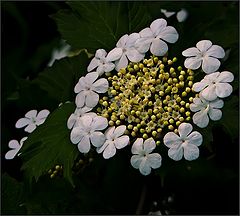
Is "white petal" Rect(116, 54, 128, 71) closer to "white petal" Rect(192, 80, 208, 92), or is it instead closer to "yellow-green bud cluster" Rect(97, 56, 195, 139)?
"yellow-green bud cluster" Rect(97, 56, 195, 139)

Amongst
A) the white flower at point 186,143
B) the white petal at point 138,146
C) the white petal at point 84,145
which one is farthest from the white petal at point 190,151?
the white petal at point 84,145

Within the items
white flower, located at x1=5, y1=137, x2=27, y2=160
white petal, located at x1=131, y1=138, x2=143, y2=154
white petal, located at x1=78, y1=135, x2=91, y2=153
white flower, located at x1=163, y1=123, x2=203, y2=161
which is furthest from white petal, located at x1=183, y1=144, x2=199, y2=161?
white flower, located at x1=5, y1=137, x2=27, y2=160

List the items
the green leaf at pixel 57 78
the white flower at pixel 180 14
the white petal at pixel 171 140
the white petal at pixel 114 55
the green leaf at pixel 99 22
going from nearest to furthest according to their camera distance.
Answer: the white petal at pixel 171 140, the white petal at pixel 114 55, the green leaf at pixel 99 22, the green leaf at pixel 57 78, the white flower at pixel 180 14

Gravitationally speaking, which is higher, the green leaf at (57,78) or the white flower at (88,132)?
the white flower at (88,132)

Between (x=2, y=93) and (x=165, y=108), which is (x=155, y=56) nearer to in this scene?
(x=165, y=108)

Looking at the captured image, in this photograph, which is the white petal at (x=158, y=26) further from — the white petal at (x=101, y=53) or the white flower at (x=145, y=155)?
the white flower at (x=145, y=155)

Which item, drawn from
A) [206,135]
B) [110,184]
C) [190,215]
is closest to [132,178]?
[110,184]

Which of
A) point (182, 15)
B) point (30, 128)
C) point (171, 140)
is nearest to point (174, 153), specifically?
point (171, 140)

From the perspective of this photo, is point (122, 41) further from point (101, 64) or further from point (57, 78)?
point (57, 78)
